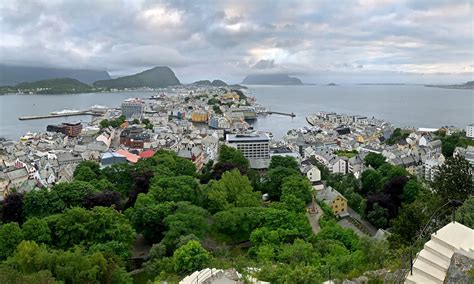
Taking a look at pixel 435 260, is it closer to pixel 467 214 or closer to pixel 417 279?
pixel 417 279

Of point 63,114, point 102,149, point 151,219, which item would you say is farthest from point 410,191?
point 63,114

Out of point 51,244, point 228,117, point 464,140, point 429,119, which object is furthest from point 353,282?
point 429,119

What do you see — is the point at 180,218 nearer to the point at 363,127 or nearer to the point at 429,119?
the point at 363,127

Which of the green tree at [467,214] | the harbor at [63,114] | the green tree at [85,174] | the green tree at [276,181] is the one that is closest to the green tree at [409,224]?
the green tree at [467,214]

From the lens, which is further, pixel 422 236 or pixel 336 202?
pixel 336 202

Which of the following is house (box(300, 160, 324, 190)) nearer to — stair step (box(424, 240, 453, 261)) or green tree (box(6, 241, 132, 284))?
green tree (box(6, 241, 132, 284))
